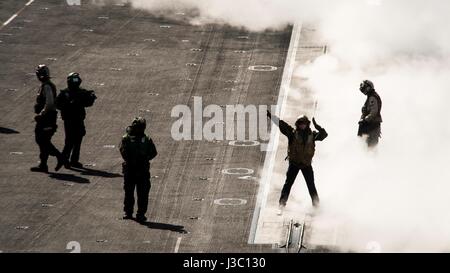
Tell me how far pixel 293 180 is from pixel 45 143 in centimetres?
455

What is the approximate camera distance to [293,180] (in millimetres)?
25500

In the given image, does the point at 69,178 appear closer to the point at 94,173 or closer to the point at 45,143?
the point at 94,173

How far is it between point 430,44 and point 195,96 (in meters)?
5.75

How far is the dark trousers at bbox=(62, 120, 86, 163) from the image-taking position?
1085 inches

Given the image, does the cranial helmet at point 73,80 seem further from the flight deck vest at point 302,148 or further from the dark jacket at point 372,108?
the dark jacket at point 372,108

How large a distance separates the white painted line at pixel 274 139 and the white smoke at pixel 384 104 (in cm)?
46

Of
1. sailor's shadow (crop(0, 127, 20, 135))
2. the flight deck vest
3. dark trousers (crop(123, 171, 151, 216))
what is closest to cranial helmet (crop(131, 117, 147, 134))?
dark trousers (crop(123, 171, 151, 216))

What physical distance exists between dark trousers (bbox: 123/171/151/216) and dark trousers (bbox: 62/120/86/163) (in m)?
2.95

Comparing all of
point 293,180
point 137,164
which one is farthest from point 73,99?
point 293,180

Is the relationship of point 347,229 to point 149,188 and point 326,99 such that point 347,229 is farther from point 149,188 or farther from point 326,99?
point 326,99

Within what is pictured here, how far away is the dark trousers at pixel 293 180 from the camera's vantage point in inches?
996

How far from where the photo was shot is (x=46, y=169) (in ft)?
90.3

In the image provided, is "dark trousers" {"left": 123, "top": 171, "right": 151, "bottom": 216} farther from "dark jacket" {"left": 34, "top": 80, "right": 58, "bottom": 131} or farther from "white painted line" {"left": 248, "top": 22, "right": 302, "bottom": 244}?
"dark jacket" {"left": 34, "top": 80, "right": 58, "bottom": 131}

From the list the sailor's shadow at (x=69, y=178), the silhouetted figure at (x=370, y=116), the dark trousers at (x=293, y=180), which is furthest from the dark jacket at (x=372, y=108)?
the sailor's shadow at (x=69, y=178)
